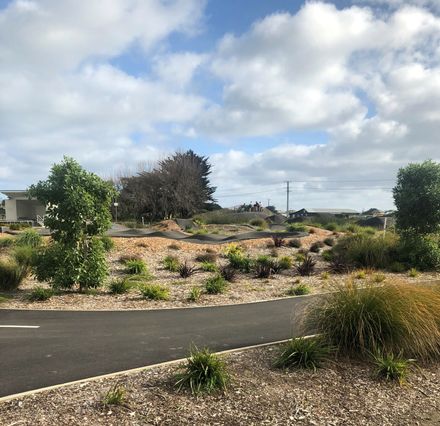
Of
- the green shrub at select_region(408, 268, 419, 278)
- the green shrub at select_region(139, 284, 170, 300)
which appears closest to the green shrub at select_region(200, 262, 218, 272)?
the green shrub at select_region(139, 284, 170, 300)

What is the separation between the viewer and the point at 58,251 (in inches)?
436

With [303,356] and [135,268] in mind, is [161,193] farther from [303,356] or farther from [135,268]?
[303,356]

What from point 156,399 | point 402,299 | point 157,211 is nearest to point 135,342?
point 156,399

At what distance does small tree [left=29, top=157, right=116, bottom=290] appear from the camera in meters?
10.8

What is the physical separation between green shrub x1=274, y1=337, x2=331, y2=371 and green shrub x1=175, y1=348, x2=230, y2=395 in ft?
2.75

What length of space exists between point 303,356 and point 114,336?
A: 3226mm

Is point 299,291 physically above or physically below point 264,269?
below

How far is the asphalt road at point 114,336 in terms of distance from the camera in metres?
5.70

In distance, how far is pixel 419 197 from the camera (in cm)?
1570

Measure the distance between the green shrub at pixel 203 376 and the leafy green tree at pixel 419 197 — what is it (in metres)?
12.7

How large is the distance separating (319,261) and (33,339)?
12.5m

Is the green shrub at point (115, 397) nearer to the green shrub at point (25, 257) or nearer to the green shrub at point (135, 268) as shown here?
the green shrub at point (25, 257)

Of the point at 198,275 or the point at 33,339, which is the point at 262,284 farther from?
the point at 33,339

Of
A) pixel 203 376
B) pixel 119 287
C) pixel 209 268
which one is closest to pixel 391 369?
pixel 203 376
